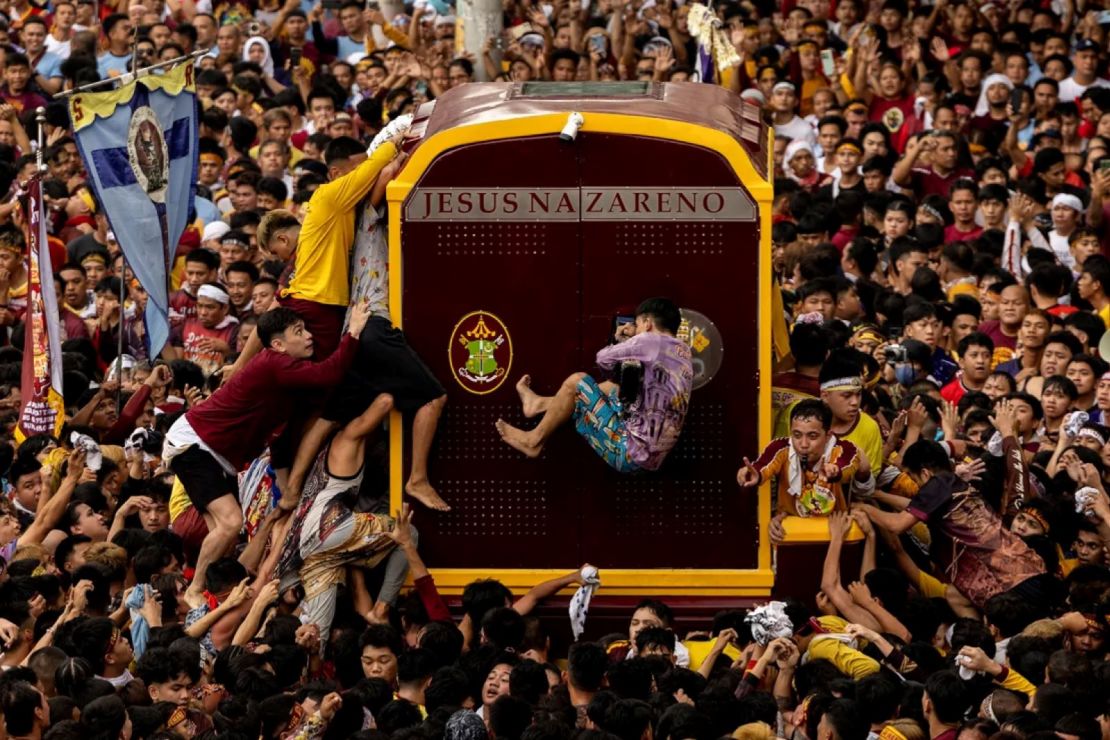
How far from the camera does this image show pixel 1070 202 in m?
19.3

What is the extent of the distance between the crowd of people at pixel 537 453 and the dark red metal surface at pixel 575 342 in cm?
20

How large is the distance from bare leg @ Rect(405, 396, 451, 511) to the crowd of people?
3 centimetres

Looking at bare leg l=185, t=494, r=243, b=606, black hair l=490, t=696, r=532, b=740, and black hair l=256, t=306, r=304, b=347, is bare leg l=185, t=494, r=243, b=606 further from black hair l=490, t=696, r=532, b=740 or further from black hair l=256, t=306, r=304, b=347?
black hair l=490, t=696, r=532, b=740

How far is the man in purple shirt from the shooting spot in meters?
13.3

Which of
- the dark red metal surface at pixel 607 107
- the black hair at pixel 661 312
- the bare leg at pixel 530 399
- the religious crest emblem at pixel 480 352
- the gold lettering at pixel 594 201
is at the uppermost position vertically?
the dark red metal surface at pixel 607 107

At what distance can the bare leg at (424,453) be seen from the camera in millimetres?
13844

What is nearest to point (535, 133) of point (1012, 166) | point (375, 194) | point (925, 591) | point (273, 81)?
point (375, 194)

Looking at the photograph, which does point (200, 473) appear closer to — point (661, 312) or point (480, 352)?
point (480, 352)

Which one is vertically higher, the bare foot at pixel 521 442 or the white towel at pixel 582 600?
the bare foot at pixel 521 442

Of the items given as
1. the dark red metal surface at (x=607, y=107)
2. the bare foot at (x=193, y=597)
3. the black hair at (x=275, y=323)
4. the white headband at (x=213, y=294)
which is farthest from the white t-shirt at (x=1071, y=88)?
the bare foot at (x=193, y=597)

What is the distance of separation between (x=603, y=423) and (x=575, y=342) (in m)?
0.49

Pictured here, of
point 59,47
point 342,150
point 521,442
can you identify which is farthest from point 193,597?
point 59,47

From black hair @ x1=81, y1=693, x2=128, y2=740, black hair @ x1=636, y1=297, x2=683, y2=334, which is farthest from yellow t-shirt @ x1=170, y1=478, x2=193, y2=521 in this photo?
black hair @ x1=81, y1=693, x2=128, y2=740

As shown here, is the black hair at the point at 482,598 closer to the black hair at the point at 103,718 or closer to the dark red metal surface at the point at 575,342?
the dark red metal surface at the point at 575,342
